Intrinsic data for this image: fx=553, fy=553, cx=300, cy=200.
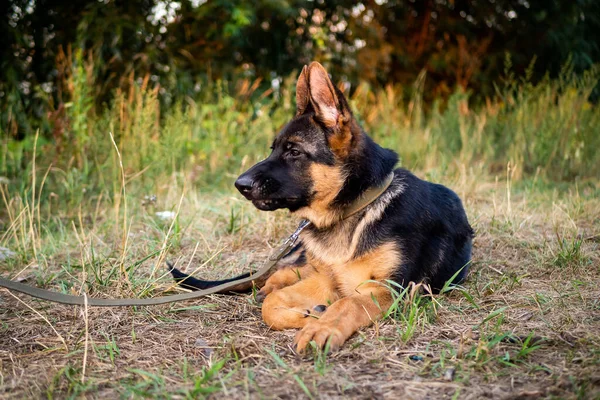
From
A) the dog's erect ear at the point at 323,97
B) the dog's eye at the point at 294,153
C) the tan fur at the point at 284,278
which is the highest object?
the dog's erect ear at the point at 323,97

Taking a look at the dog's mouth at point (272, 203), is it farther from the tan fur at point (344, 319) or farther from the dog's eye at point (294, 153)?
the tan fur at point (344, 319)

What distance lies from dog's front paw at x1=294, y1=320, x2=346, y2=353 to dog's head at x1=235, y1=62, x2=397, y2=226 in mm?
930

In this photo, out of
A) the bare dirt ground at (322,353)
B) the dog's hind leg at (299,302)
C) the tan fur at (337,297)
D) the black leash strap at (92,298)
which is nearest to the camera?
the bare dirt ground at (322,353)

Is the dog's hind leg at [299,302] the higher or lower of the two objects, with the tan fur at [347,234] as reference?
lower

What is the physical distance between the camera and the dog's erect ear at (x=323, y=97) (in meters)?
3.37

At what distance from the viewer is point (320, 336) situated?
8.70 feet

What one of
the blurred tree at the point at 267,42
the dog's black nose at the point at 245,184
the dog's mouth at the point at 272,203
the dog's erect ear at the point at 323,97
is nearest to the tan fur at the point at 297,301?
the dog's mouth at the point at 272,203

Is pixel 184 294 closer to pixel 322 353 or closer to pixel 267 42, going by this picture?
pixel 322 353

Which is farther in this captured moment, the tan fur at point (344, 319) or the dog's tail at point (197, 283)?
the dog's tail at point (197, 283)

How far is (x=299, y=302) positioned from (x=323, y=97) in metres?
1.27

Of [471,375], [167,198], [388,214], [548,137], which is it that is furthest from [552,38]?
[471,375]

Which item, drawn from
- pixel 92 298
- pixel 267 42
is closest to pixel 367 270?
pixel 92 298

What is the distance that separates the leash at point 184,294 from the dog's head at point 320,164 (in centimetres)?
6

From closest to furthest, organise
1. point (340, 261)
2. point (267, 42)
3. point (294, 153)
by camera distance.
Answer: point (340, 261) < point (294, 153) < point (267, 42)
